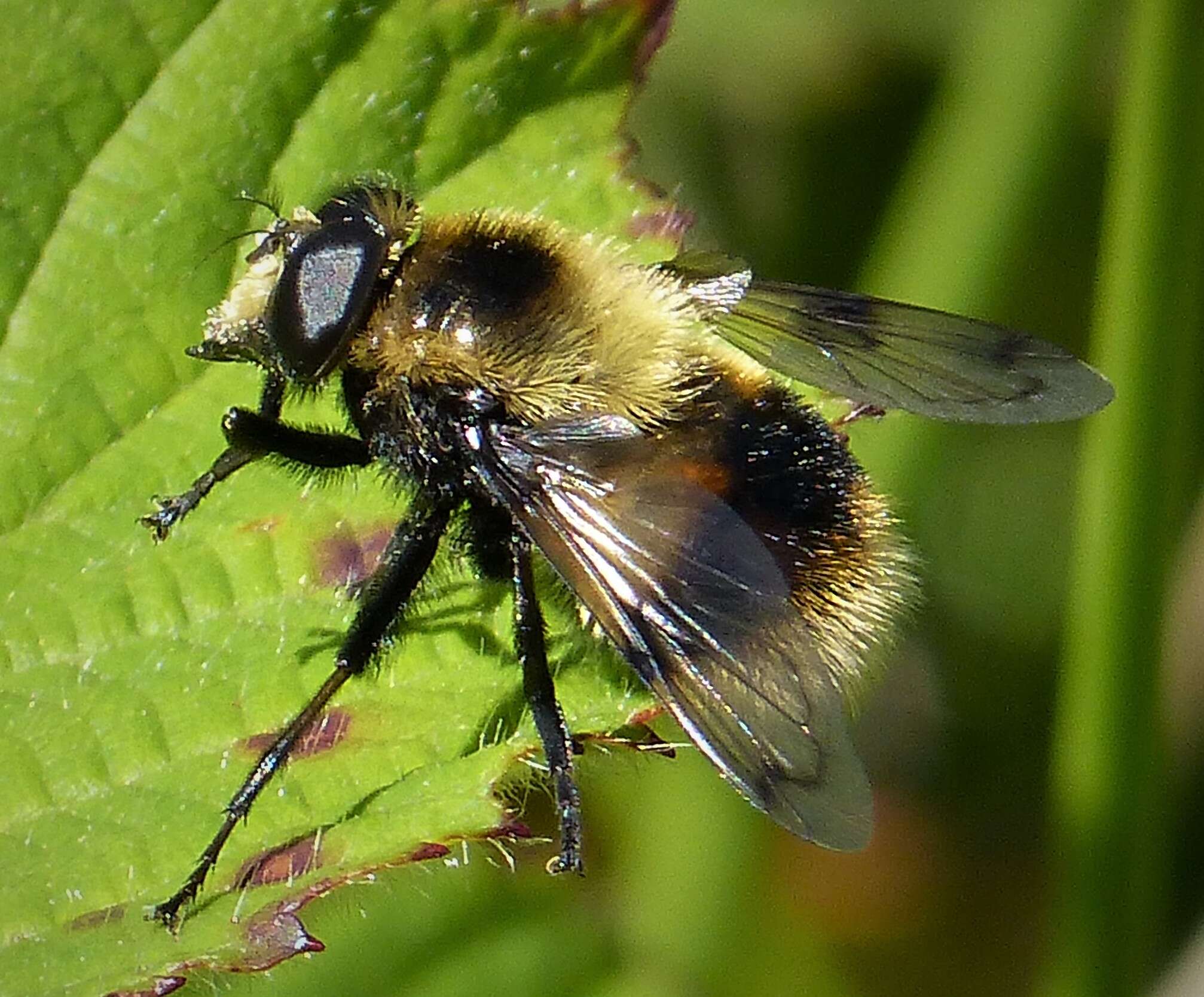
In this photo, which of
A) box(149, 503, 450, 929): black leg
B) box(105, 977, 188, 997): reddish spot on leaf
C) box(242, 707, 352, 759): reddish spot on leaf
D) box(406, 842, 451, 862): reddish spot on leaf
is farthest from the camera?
box(242, 707, 352, 759): reddish spot on leaf

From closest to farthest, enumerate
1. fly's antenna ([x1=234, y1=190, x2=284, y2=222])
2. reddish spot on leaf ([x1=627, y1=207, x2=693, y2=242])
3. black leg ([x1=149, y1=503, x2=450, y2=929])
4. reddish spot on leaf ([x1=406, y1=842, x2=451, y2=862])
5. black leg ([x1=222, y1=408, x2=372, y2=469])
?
reddish spot on leaf ([x1=406, y1=842, x2=451, y2=862]), black leg ([x1=149, y1=503, x2=450, y2=929]), black leg ([x1=222, y1=408, x2=372, y2=469]), fly's antenna ([x1=234, y1=190, x2=284, y2=222]), reddish spot on leaf ([x1=627, y1=207, x2=693, y2=242])

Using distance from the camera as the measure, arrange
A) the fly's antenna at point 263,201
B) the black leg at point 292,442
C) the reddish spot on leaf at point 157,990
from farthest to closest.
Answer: the fly's antenna at point 263,201 → the black leg at point 292,442 → the reddish spot on leaf at point 157,990

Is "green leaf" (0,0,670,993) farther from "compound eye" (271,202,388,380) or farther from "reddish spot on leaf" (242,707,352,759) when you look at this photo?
"compound eye" (271,202,388,380)

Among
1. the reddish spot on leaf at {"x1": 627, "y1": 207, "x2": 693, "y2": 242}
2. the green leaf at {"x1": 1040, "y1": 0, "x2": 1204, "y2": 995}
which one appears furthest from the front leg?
the green leaf at {"x1": 1040, "y1": 0, "x2": 1204, "y2": 995}

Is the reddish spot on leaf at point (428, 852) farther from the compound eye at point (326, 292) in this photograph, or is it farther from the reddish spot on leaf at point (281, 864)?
the compound eye at point (326, 292)

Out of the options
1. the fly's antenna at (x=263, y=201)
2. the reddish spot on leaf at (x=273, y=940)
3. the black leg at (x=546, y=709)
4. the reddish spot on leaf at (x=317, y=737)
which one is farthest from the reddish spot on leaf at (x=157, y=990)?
the fly's antenna at (x=263, y=201)

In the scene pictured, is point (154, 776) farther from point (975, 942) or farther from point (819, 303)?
point (975, 942)
